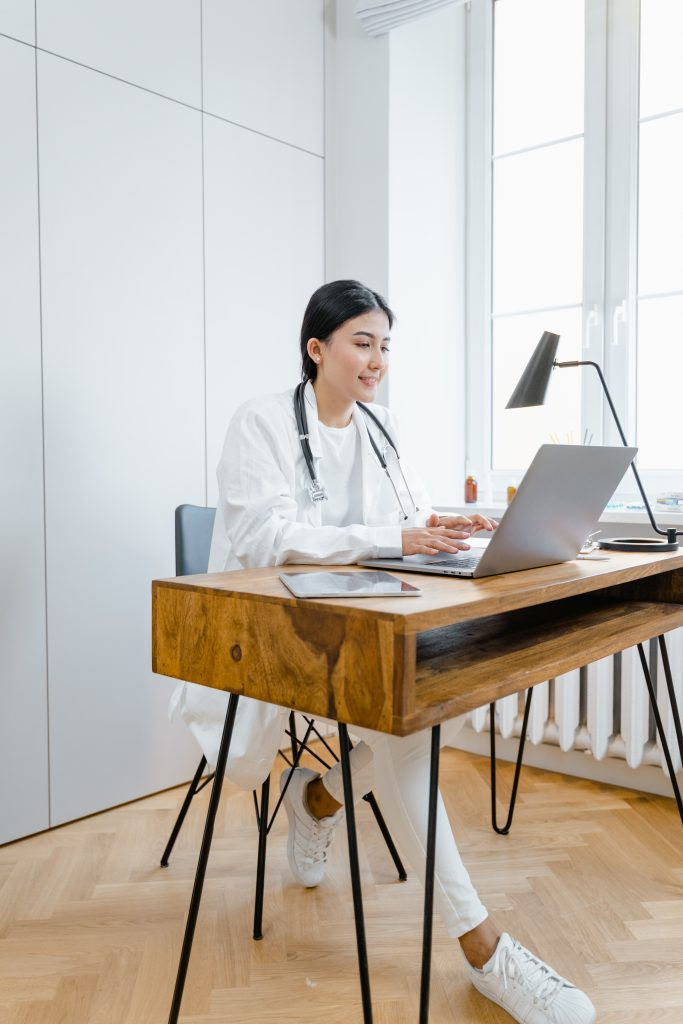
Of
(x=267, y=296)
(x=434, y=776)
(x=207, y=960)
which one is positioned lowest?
(x=207, y=960)

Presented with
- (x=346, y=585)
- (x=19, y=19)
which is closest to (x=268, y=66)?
(x=19, y=19)

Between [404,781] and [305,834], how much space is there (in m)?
0.53

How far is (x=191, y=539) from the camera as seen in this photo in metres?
1.99

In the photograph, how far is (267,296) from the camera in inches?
106

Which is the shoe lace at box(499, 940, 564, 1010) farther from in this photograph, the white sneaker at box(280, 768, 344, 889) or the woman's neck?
the woman's neck

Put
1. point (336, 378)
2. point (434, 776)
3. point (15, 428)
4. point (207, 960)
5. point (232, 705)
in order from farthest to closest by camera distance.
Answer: point (15, 428) < point (336, 378) < point (207, 960) < point (232, 705) < point (434, 776)

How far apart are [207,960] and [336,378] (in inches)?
47.3

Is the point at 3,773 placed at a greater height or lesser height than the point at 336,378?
lesser

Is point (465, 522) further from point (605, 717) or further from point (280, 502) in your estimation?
point (605, 717)

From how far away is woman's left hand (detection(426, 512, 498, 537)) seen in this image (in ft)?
5.04

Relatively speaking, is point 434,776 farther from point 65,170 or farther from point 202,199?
point 202,199

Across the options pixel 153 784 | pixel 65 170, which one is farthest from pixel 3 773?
pixel 65 170

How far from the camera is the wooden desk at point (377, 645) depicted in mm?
953

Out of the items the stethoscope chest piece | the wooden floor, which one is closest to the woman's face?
the stethoscope chest piece
